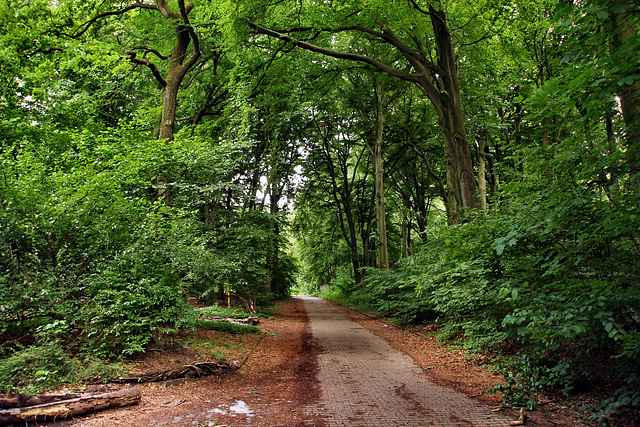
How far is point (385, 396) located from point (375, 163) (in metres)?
15.1

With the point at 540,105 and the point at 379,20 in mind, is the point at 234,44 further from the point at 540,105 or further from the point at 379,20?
the point at 540,105

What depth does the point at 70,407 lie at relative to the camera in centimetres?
→ 412

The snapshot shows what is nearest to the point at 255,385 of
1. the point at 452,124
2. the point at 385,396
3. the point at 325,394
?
the point at 325,394

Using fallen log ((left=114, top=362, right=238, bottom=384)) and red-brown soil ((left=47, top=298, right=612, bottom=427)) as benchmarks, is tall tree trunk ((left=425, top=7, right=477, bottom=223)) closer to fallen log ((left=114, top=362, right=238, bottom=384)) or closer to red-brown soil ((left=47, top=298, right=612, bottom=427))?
red-brown soil ((left=47, top=298, right=612, bottom=427))

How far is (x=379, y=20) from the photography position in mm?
10055

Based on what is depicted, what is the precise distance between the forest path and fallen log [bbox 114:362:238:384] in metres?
1.91

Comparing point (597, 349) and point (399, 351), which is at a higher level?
point (597, 349)

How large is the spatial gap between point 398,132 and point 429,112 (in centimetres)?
239

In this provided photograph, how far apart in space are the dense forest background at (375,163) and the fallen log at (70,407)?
3.05 feet

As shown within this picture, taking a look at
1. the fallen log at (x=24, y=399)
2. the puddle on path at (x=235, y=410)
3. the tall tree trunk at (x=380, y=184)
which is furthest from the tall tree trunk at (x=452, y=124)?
the fallen log at (x=24, y=399)

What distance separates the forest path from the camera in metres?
4.08

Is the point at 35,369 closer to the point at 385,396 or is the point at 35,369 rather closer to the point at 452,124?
the point at 385,396

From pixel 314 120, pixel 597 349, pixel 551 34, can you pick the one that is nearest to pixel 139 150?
pixel 597 349

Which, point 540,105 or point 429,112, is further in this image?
point 429,112
